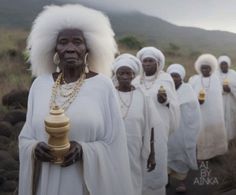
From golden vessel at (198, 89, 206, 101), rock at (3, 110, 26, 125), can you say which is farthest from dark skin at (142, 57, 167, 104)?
rock at (3, 110, 26, 125)

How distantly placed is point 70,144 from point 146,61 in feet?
12.6

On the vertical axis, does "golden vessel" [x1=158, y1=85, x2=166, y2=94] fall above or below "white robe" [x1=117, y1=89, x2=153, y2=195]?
above

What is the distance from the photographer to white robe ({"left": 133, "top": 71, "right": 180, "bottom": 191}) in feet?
21.8

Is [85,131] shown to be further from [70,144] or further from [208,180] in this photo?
[208,180]

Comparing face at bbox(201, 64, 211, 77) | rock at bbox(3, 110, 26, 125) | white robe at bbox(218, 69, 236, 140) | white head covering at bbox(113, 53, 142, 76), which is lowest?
rock at bbox(3, 110, 26, 125)

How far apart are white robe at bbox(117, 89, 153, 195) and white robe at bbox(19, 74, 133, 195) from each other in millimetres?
1702

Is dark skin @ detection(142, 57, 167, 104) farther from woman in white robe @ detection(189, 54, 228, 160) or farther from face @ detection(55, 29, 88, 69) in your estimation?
face @ detection(55, 29, 88, 69)

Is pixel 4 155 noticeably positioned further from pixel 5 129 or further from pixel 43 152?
pixel 43 152

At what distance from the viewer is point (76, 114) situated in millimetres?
3834

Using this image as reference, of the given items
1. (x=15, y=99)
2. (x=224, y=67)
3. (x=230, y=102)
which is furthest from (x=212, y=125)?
(x=15, y=99)

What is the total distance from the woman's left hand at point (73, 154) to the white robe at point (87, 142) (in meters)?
0.05

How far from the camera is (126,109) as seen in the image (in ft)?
19.1

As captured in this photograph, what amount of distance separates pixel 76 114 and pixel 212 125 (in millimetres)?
6174

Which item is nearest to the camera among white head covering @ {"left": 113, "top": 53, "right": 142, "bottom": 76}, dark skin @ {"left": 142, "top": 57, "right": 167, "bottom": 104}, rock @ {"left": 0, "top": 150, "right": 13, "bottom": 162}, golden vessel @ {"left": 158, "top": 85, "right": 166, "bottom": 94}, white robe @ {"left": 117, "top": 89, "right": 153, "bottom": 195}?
white robe @ {"left": 117, "top": 89, "right": 153, "bottom": 195}
